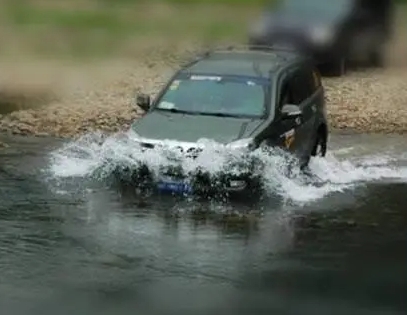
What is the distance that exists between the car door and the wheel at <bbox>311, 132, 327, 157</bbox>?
0.40 metres

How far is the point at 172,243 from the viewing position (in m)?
10.4

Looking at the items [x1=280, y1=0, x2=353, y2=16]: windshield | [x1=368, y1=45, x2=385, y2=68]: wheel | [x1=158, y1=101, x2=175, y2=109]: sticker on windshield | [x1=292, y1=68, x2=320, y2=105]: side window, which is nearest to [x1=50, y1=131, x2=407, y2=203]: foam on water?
[x1=158, y1=101, x2=175, y2=109]: sticker on windshield

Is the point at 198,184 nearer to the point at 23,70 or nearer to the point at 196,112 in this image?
the point at 196,112

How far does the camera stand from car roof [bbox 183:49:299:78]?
1340 centimetres

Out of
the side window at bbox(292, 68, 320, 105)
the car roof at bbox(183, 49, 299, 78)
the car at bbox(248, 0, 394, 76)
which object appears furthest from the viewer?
the car at bbox(248, 0, 394, 76)

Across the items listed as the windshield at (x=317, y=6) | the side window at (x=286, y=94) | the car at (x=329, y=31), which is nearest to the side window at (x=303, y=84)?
the side window at (x=286, y=94)

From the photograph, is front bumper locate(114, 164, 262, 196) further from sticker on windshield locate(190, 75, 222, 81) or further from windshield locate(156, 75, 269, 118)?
sticker on windshield locate(190, 75, 222, 81)

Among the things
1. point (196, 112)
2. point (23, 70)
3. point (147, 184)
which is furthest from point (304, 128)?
point (23, 70)

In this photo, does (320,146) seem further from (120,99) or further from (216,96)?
(120,99)

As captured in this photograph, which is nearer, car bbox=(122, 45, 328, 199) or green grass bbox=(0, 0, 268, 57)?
car bbox=(122, 45, 328, 199)

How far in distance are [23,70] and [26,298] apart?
13071 millimetres

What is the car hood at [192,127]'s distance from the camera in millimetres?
12039

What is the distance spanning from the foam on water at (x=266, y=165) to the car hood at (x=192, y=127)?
0.19 meters

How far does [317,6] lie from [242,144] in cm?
1109
